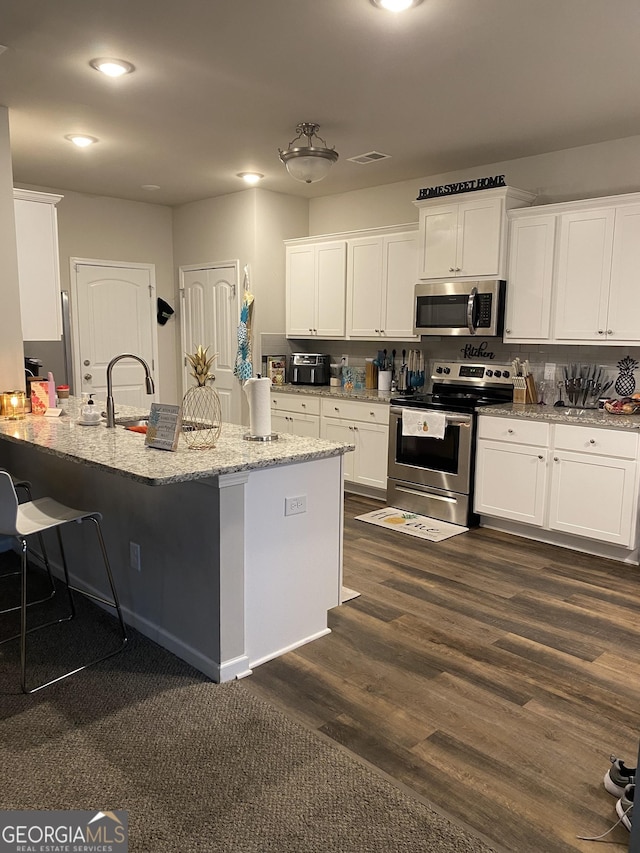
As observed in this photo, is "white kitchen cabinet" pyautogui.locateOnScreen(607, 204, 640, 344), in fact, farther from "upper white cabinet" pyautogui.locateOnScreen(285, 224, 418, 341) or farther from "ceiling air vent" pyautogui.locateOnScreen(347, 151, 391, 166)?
"ceiling air vent" pyautogui.locateOnScreen(347, 151, 391, 166)

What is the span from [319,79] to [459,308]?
2070 mm

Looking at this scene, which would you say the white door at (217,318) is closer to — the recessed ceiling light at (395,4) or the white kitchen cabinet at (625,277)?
the white kitchen cabinet at (625,277)

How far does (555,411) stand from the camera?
4.43 m

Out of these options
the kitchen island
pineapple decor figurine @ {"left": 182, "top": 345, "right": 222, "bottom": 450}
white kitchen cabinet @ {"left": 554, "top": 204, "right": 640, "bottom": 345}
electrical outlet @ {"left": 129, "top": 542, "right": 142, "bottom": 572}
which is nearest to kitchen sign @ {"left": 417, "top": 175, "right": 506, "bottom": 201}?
white kitchen cabinet @ {"left": 554, "top": 204, "right": 640, "bottom": 345}

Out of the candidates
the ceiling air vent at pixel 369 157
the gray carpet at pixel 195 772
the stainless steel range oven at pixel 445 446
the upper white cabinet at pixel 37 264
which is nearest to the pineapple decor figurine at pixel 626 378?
the stainless steel range oven at pixel 445 446

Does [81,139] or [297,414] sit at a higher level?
[81,139]

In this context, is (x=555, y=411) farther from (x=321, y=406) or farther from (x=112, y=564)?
(x=112, y=564)

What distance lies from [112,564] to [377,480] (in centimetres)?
268

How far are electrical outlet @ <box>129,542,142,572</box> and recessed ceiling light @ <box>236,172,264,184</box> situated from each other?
368 centimetres

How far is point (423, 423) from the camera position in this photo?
4.88 meters

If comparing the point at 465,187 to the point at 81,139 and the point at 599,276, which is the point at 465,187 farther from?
the point at 81,139

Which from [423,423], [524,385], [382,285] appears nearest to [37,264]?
[382,285]

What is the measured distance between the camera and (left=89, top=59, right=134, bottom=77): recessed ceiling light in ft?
10.7

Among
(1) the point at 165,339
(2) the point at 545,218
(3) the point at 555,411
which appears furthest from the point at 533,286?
(1) the point at 165,339
